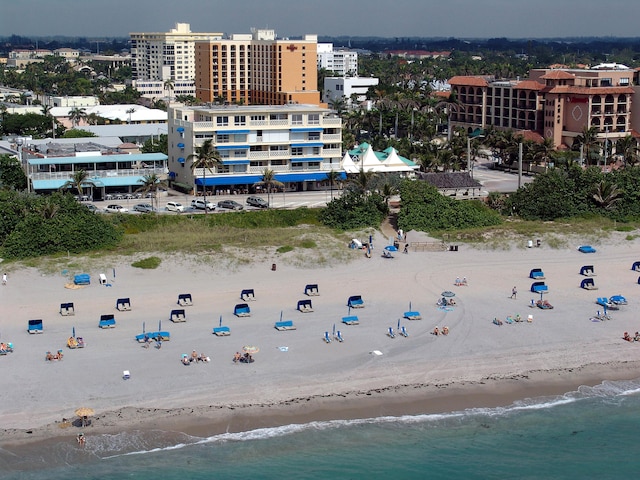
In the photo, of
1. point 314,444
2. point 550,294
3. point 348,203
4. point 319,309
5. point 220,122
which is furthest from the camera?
point 220,122

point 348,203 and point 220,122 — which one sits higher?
point 220,122

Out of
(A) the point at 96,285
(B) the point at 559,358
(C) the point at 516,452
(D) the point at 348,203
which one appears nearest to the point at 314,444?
(C) the point at 516,452

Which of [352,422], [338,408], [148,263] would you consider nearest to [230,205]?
[148,263]

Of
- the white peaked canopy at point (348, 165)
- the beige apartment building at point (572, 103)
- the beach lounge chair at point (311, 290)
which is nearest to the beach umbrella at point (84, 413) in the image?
the beach lounge chair at point (311, 290)

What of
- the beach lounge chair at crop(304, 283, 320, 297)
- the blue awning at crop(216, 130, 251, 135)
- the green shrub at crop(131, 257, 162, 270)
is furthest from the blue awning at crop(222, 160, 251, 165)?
the beach lounge chair at crop(304, 283, 320, 297)

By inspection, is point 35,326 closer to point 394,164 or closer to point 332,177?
point 332,177

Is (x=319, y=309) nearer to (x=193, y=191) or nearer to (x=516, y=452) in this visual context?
(x=516, y=452)
